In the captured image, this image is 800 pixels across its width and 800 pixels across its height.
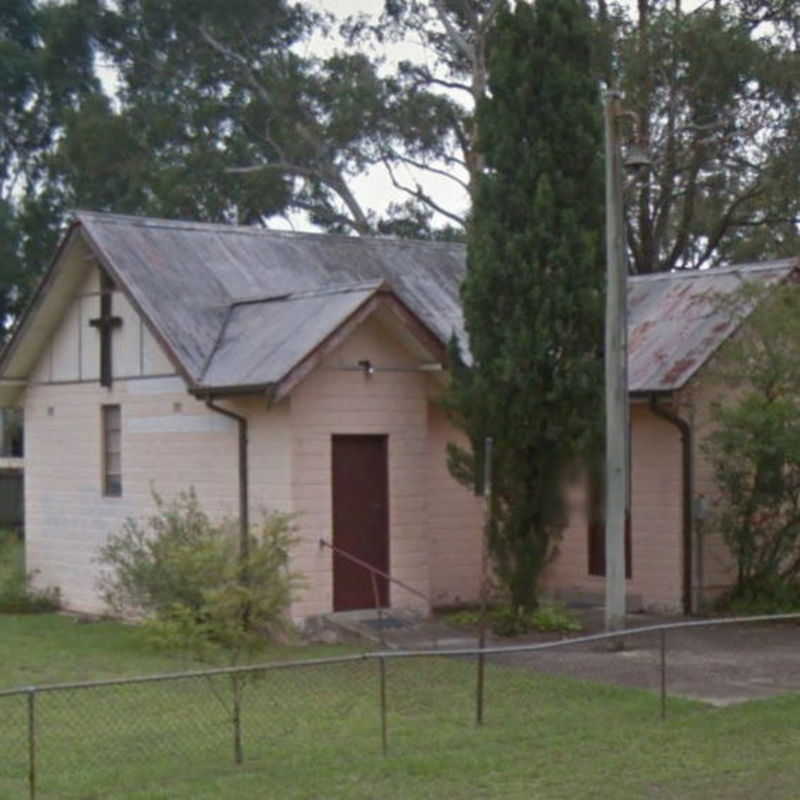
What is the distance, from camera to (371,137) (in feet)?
132

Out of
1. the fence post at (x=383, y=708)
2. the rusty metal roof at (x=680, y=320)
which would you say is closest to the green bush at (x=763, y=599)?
the rusty metal roof at (x=680, y=320)

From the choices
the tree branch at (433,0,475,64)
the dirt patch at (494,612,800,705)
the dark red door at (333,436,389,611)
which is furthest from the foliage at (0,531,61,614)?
the tree branch at (433,0,475,64)

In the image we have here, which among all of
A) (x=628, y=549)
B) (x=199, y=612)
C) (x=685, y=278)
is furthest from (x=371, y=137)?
(x=199, y=612)

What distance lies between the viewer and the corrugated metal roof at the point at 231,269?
21.3 meters

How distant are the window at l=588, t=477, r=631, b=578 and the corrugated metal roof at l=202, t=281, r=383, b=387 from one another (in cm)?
365

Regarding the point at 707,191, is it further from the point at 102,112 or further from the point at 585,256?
the point at 585,256

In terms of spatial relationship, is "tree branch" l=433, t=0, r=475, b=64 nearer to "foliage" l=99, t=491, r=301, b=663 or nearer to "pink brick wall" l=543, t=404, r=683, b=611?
"pink brick wall" l=543, t=404, r=683, b=611

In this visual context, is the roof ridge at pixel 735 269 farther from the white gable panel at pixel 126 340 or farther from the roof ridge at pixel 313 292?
the white gable panel at pixel 126 340

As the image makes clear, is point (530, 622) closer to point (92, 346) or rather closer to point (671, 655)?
point (671, 655)

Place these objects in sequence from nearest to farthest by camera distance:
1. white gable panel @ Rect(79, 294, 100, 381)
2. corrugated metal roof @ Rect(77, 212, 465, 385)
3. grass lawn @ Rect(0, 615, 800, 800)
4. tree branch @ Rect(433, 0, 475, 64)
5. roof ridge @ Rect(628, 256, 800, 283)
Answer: grass lawn @ Rect(0, 615, 800, 800) → corrugated metal roof @ Rect(77, 212, 465, 385) → roof ridge @ Rect(628, 256, 800, 283) → white gable panel @ Rect(79, 294, 100, 381) → tree branch @ Rect(433, 0, 475, 64)

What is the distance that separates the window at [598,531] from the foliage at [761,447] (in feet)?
4.88

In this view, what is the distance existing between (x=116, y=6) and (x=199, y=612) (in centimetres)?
3583

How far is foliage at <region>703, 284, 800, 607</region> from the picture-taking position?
19.4 meters

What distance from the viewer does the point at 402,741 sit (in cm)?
1231
